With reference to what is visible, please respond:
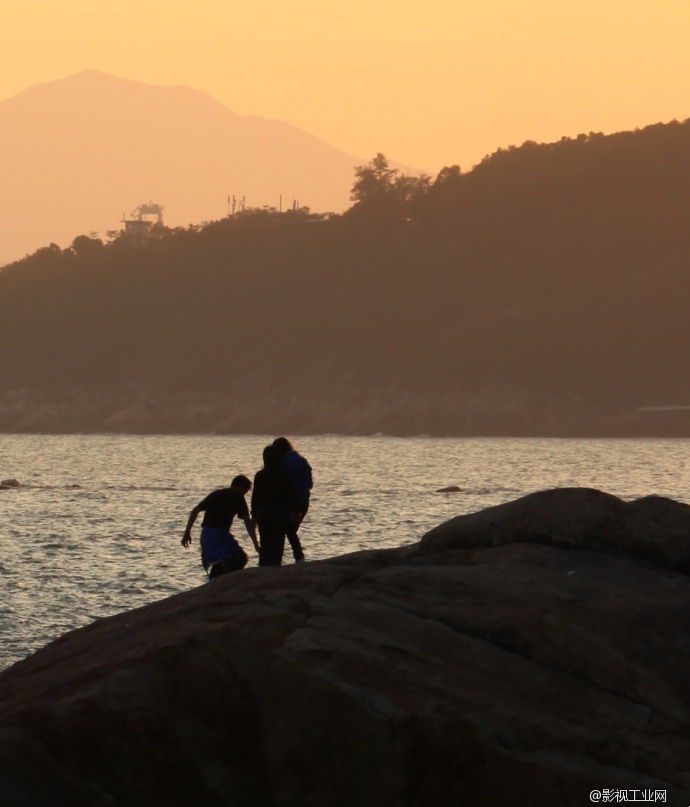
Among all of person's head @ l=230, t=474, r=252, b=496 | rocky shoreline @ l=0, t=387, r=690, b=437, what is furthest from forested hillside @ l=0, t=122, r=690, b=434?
person's head @ l=230, t=474, r=252, b=496

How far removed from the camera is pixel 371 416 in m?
148

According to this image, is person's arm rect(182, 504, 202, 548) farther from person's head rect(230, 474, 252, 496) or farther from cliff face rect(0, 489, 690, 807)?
cliff face rect(0, 489, 690, 807)

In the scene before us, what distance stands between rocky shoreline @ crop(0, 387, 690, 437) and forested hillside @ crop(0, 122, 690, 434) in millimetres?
233

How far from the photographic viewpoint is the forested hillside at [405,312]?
149625mm

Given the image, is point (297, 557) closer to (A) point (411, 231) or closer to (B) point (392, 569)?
(B) point (392, 569)

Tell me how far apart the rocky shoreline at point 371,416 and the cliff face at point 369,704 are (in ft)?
447

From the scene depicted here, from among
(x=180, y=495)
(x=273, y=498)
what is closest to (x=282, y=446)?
(x=273, y=498)

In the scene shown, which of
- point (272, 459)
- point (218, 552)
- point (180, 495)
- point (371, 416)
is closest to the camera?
point (218, 552)

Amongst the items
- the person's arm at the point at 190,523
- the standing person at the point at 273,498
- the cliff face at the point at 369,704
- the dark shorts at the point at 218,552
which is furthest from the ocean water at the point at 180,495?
the cliff face at the point at 369,704

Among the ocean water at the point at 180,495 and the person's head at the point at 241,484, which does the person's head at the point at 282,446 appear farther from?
the ocean water at the point at 180,495

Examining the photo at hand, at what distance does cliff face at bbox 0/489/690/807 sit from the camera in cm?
767

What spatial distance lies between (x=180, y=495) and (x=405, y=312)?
356 ft

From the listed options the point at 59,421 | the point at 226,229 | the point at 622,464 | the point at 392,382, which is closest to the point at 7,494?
the point at 622,464

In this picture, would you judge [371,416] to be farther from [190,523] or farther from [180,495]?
[190,523]
